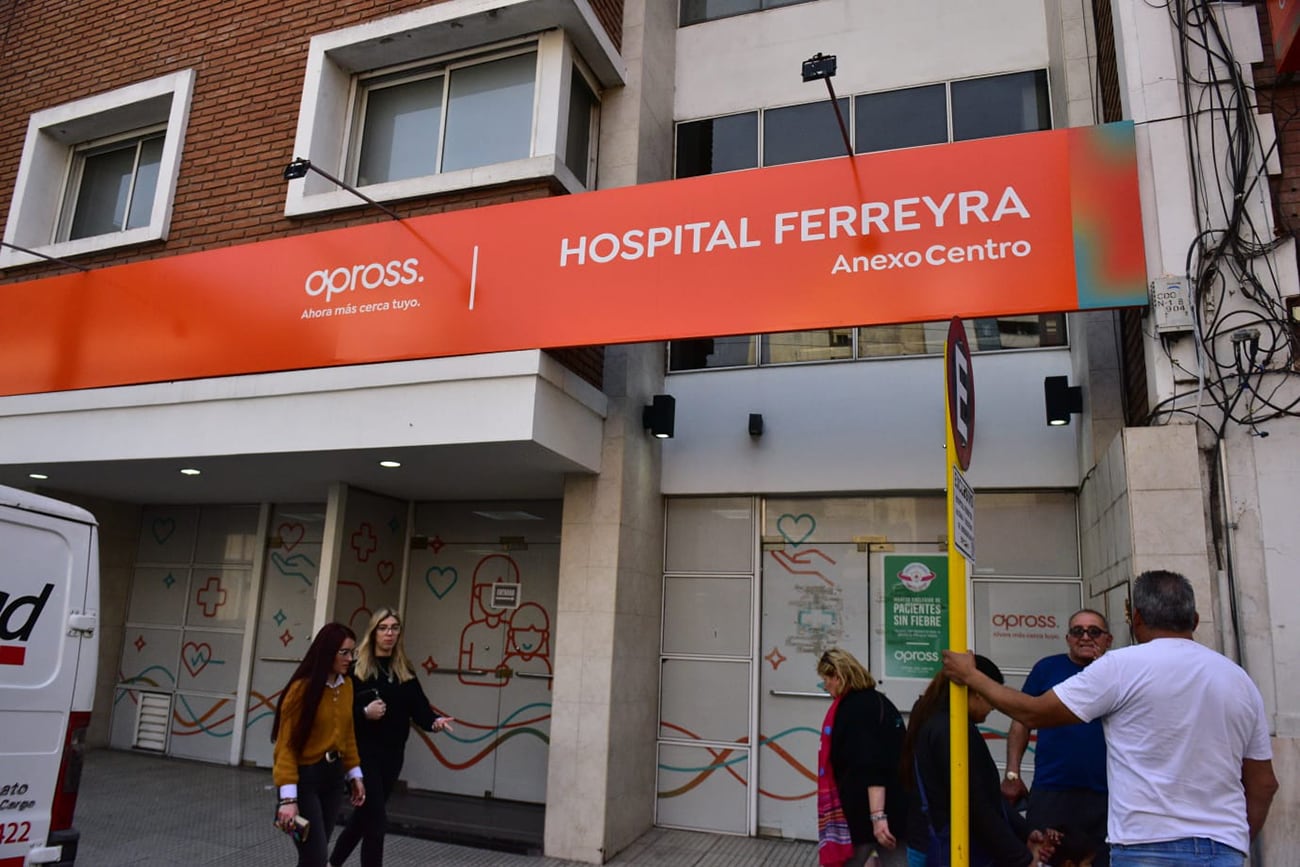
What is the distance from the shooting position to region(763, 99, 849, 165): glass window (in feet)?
29.9

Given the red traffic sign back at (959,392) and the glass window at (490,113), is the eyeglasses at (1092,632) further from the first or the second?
the glass window at (490,113)

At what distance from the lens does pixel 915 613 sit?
7836 mm

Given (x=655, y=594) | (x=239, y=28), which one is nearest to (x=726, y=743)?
(x=655, y=594)

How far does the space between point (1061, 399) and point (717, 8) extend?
574 centimetres

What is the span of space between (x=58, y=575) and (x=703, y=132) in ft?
24.0

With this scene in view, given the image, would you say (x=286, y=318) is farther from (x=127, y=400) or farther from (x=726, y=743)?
(x=726, y=743)

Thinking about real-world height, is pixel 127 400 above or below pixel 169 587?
above

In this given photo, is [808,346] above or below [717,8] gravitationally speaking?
below

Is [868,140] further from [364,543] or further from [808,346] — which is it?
[364,543]

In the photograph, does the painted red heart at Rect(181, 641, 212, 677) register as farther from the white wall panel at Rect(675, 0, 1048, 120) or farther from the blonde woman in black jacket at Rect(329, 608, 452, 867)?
the white wall panel at Rect(675, 0, 1048, 120)

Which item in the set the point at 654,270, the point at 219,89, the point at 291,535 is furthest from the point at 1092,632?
the point at 219,89

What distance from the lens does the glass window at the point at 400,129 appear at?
342 inches

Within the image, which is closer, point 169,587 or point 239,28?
point 239,28

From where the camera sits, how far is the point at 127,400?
317 inches
